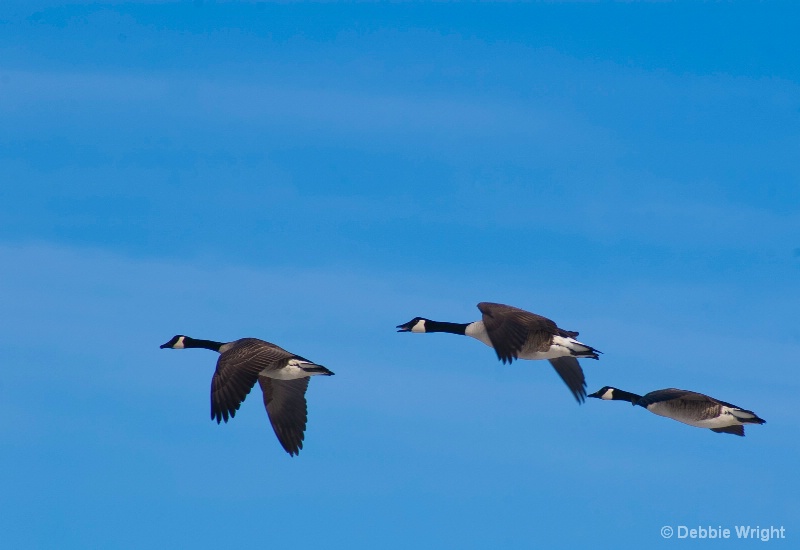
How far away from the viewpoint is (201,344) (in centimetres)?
2577

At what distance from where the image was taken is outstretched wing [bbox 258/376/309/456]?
22.7 m

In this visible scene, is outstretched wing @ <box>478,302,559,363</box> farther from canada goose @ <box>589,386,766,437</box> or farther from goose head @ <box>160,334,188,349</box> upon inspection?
goose head @ <box>160,334,188,349</box>

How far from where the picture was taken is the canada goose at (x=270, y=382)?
65.6ft

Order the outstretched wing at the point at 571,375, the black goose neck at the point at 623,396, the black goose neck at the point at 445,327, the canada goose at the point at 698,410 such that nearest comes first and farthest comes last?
the canada goose at the point at 698,410, the outstretched wing at the point at 571,375, the black goose neck at the point at 445,327, the black goose neck at the point at 623,396

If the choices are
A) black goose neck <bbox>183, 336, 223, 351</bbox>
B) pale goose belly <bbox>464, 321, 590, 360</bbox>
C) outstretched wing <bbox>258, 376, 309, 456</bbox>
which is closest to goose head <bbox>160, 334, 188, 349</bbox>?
black goose neck <bbox>183, 336, 223, 351</bbox>

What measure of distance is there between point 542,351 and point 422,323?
375cm

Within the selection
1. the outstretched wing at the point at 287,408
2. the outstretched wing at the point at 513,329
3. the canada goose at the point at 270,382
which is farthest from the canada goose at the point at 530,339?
the outstretched wing at the point at 287,408

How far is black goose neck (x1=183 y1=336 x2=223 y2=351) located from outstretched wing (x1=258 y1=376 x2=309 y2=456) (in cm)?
229

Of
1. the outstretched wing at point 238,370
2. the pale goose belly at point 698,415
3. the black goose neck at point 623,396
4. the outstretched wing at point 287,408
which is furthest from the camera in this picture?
the black goose neck at point 623,396

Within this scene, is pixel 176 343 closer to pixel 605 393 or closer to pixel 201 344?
pixel 201 344

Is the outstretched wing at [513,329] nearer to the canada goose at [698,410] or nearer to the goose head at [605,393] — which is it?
the canada goose at [698,410]

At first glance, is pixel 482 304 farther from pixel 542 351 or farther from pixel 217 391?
pixel 217 391

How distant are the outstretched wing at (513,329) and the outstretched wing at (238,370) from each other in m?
Answer: 3.19

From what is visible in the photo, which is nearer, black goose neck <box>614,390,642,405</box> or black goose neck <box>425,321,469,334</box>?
black goose neck <box>425,321,469,334</box>
